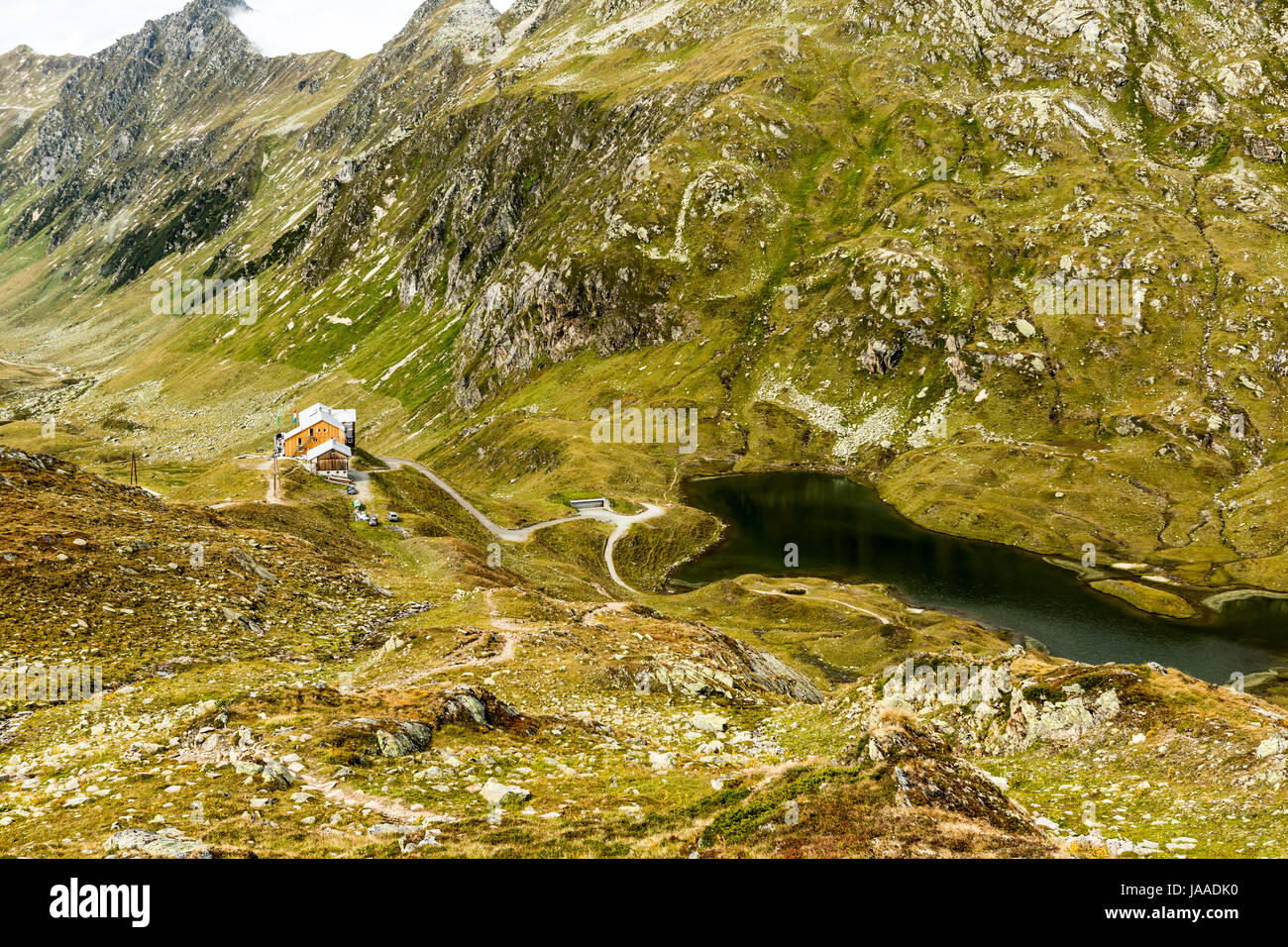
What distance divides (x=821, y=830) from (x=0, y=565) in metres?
37.9

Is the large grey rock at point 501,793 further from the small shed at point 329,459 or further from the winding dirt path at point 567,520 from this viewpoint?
the small shed at point 329,459

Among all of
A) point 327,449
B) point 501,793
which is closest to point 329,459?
point 327,449

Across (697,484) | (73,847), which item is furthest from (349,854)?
(697,484)

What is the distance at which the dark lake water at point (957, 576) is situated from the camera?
10100cm

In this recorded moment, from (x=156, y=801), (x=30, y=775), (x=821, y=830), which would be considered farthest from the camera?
(x=30, y=775)

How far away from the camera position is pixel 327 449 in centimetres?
11188

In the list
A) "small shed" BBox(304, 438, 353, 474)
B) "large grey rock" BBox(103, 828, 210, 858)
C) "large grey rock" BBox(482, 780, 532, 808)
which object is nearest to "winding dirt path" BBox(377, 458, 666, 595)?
"small shed" BBox(304, 438, 353, 474)

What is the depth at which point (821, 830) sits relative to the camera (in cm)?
1609

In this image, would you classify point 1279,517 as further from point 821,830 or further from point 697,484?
point 821,830

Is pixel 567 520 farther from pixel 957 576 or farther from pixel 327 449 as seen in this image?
pixel 957 576

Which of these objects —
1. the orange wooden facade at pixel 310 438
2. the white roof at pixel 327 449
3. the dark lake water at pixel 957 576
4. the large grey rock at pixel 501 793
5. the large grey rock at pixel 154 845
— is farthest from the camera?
the orange wooden facade at pixel 310 438

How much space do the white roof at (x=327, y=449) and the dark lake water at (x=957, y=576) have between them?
2382 inches

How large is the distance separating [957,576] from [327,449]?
4540 inches

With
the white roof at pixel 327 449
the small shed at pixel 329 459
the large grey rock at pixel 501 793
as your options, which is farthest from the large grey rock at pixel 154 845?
the white roof at pixel 327 449
